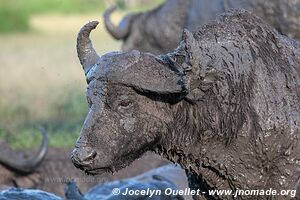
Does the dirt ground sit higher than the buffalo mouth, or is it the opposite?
the buffalo mouth

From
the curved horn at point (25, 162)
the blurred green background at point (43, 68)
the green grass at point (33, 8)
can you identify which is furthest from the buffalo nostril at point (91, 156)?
the green grass at point (33, 8)

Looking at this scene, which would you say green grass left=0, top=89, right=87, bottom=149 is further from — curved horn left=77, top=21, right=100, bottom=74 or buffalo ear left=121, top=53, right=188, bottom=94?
buffalo ear left=121, top=53, right=188, bottom=94

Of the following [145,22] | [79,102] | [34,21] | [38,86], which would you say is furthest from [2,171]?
[34,21]

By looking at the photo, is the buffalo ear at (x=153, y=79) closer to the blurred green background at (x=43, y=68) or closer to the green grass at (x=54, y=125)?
the blurred green background at (x=43, y=68)

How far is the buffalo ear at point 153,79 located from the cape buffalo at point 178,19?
4.52 metres

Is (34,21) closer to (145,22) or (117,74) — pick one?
(145,22)

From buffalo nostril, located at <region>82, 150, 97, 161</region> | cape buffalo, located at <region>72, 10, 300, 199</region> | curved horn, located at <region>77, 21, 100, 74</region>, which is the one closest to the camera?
buffalo nostril, located at <region>82, 150, 97, 161</region>

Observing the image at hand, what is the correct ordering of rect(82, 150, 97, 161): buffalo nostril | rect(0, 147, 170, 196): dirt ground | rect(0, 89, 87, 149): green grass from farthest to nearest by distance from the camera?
1. rect(0, 89, 87, 149): green grass
2. rect(0, 147, 170, 196): dirt ground
3. rect(82, 150, 97, 161): buffalo nostril

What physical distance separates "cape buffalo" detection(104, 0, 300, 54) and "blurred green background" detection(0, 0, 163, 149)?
1.46 ft

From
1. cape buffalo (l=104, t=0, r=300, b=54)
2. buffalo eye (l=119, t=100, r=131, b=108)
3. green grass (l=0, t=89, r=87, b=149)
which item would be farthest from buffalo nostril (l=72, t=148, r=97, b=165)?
green grass (l=0, t=89, r=87, b=149)

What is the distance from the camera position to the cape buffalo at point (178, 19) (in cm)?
888

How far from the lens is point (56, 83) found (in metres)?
19.6

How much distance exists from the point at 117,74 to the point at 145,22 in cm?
642

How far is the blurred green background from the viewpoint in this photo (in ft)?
41.3
